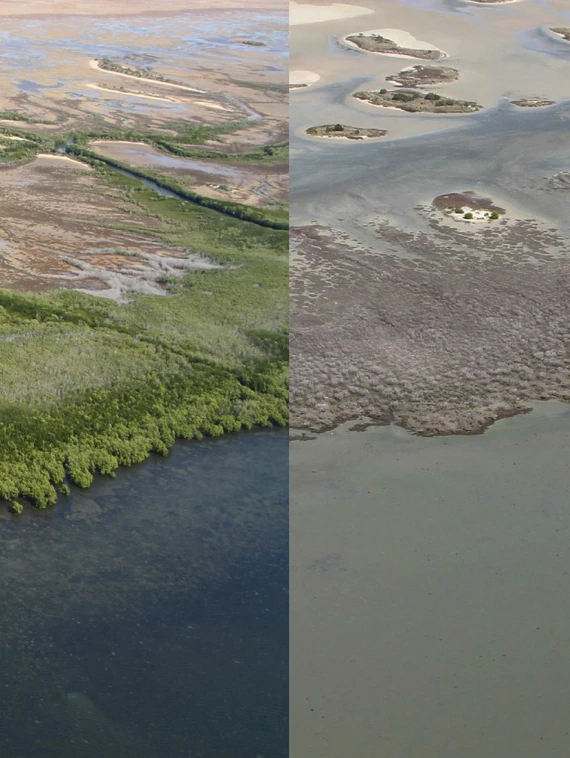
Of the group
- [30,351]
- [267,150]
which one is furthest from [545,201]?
[30,351]

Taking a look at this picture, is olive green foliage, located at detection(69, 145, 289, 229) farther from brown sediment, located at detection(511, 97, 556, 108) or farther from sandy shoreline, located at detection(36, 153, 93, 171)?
brown sediment, located at detection(511, 97, 556, 108)

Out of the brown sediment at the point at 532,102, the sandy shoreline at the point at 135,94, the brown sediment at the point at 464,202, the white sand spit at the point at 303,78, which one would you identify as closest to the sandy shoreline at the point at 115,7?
the sandy shoreline at the point at 135,94

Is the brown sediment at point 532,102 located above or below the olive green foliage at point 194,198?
above

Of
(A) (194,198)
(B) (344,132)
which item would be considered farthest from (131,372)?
(B) (344,132)

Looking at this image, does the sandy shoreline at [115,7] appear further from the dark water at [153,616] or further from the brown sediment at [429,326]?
the dark water at [153,616]

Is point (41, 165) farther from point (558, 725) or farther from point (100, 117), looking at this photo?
point (558, 725)
